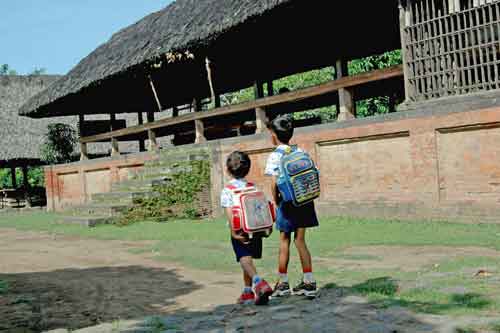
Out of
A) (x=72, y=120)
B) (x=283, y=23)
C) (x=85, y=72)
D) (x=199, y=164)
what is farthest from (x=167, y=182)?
(x=72, y=120)

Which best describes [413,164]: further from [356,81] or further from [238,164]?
[238,164]

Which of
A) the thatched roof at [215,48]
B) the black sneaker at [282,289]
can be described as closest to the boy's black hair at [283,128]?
the black sneaker at [282,289]

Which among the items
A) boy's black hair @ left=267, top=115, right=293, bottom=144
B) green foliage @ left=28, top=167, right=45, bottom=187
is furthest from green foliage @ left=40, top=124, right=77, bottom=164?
boy's black hair @ left=267, top=115, right=293, bottom=144

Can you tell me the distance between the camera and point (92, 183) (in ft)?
65.0

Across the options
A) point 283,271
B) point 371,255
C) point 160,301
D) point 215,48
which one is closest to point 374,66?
point 215,48

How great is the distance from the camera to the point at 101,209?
13648 mm

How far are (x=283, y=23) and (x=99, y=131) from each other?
35.4ft

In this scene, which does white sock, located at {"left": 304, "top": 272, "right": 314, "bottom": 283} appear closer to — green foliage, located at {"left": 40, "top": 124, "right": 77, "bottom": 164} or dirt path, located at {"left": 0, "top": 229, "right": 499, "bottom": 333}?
dirt path, located at {"left": 0, "top": 229, "right": 499, "bottom": 333}

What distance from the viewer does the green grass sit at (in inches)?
165

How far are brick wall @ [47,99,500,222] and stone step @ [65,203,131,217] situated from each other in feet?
14.6

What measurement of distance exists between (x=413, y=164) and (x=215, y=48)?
22.4 feet

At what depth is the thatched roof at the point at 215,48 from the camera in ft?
40.1

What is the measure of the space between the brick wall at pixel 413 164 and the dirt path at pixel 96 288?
13.4ft

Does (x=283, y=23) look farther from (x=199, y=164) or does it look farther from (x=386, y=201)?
(x=386, y=201)
